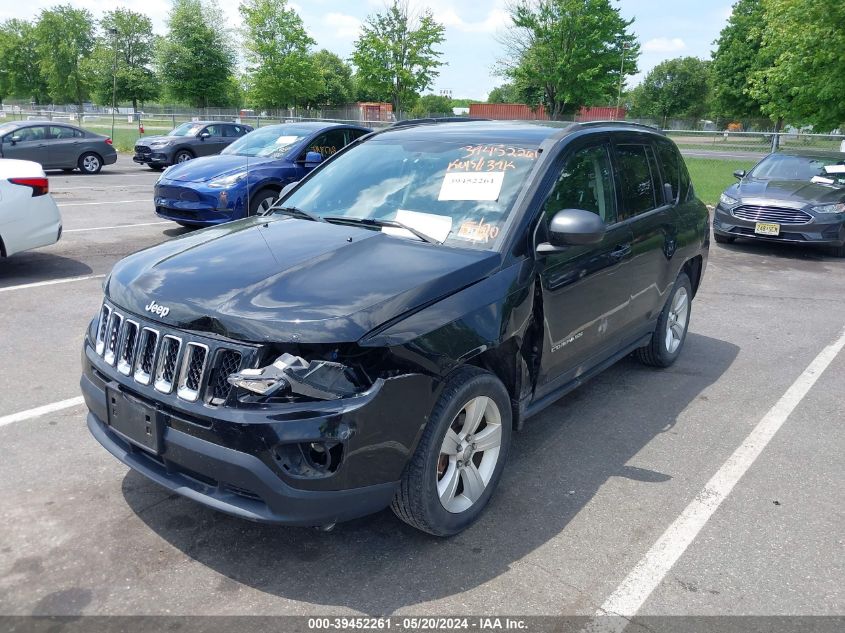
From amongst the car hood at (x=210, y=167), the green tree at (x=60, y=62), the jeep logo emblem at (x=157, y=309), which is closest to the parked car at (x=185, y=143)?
the car hood at (x=210, y=167)

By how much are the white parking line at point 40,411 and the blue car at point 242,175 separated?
4918mm

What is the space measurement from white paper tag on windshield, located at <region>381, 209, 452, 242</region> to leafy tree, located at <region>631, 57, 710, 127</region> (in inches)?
3362

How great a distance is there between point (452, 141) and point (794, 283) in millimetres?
6994

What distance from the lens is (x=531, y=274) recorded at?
3557mm

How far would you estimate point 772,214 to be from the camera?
10.8 metres

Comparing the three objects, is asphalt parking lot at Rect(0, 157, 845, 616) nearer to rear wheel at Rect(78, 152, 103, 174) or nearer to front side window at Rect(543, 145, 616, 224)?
front side window at Rect(543, 145, 616, 224)

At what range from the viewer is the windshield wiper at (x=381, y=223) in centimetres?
362

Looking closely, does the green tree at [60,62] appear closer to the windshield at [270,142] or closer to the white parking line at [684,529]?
the windshield at [270,142]

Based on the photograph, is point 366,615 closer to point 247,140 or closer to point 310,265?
point 310,265

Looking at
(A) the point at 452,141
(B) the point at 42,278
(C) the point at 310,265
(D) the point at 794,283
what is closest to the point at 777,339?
(D) the point at 794,283

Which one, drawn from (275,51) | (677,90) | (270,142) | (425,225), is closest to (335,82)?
(677,90)

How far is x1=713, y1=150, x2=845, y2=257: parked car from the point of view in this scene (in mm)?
10664

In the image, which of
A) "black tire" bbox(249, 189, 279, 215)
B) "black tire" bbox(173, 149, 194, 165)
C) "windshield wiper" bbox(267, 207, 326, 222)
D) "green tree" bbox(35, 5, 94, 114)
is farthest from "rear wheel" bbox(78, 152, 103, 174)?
"green tree" bbox(35, 5, 94, 114)

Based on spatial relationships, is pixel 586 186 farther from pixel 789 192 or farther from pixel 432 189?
pixel 789 192
